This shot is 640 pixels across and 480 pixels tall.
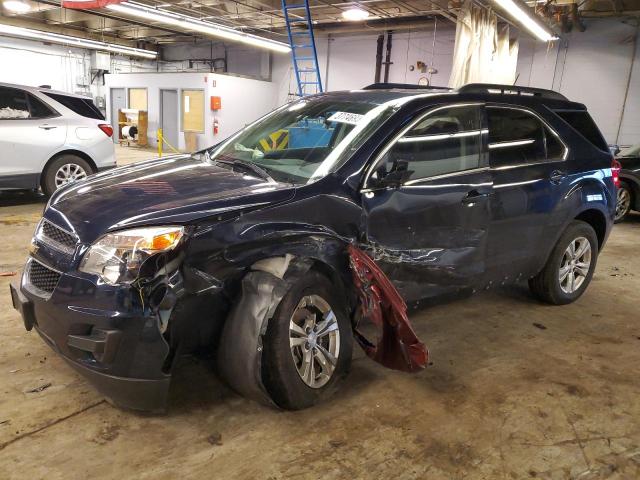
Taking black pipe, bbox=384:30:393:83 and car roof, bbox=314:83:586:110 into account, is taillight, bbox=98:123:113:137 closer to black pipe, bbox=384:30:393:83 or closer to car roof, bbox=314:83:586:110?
car roof, bbox=314:83:586:110

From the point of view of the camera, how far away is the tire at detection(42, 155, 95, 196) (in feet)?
22.1

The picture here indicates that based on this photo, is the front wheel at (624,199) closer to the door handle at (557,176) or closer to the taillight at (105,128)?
the door handle at (557,176)

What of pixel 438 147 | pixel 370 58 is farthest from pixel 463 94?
pixel 370 58

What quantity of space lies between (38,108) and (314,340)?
19.7 feet

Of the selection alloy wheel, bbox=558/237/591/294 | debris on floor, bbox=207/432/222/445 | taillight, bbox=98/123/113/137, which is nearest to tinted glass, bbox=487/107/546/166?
alloy wheel, bbox=558/237/591/294

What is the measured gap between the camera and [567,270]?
4160mm

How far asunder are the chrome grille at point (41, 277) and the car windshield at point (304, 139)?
1150 millimetres

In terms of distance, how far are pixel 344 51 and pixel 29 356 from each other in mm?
14715

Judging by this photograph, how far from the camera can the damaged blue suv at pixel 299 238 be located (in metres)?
2.12

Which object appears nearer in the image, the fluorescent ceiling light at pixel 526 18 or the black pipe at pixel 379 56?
the fluorescent ceiling light at pixel 526 18

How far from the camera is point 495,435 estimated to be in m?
2.44

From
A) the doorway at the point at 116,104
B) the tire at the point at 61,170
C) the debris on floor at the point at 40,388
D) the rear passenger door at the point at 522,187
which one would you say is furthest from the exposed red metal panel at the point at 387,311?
the doorway at the point at 116,104

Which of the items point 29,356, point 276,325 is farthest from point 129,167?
point 276,325

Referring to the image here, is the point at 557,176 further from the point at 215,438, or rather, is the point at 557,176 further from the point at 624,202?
the point at 624,202
